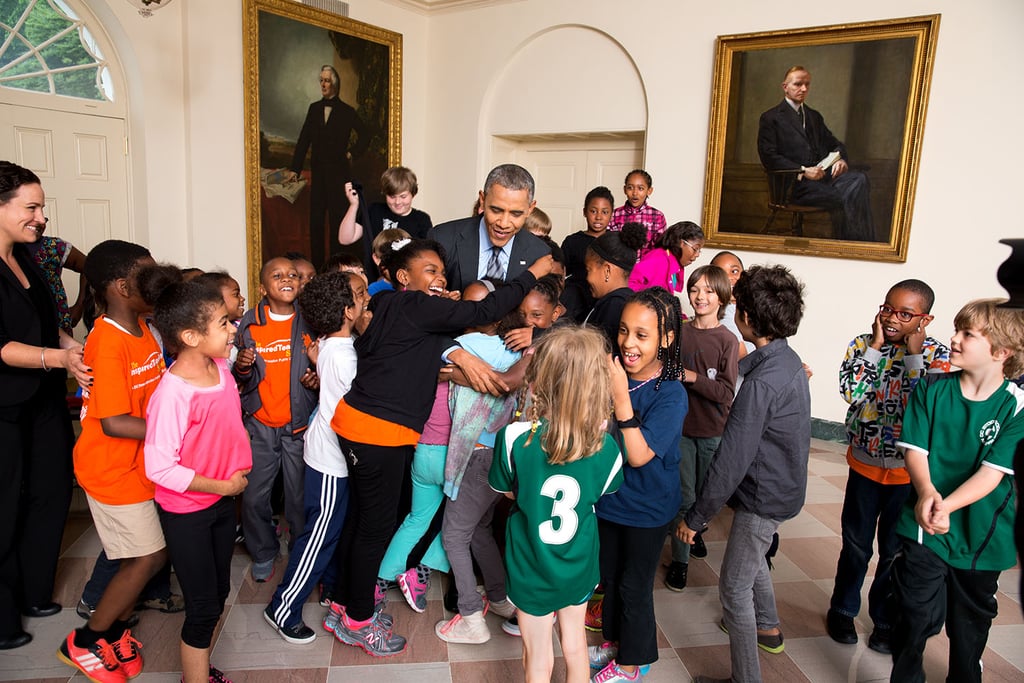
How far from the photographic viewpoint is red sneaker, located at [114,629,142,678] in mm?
Result: 2475

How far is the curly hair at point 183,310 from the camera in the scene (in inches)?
82.2

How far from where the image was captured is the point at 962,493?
2.04m

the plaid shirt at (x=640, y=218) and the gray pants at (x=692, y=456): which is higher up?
the plaid shirt at (x=640, y=218)

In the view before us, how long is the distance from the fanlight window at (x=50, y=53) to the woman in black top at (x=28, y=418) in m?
3.53

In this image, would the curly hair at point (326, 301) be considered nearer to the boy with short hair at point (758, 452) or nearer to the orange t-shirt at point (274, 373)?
the orange t-shirt at point (274, 373)

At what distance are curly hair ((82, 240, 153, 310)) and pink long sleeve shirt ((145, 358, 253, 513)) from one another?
1.64 feet

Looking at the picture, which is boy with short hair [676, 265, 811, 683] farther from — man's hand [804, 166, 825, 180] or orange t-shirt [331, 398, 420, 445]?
man's hand [804, 166, 825, 180]

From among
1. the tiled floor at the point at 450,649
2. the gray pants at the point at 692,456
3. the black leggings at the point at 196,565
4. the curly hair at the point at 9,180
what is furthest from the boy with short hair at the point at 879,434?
the curly hair at the point at 9,180

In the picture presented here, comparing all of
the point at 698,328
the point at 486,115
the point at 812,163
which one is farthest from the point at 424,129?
the point at 698,328

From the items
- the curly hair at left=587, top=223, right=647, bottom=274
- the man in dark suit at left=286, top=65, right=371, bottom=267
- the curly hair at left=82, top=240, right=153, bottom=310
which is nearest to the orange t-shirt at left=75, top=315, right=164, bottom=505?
the curly hair at left=82, top=240, right=153, bottom=310

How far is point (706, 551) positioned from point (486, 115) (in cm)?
565

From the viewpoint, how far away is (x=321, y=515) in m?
2.69

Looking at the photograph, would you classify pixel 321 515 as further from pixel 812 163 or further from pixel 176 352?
pixel 812 163

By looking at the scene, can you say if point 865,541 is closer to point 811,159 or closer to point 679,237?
point 679,237
